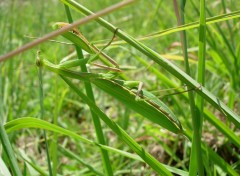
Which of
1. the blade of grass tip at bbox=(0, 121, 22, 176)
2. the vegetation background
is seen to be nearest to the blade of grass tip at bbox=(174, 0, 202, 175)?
the vegetation background

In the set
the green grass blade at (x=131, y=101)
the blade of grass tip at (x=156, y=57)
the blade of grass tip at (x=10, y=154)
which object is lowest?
the blade of grass tip at (x=10, y=154)

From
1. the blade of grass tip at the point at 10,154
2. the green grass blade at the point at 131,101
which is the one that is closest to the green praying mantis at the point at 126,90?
the green grass blade at the point at 131,101

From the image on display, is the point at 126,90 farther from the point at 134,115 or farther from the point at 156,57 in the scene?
the point at 134,115

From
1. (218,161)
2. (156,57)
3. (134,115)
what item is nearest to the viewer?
(156,57)

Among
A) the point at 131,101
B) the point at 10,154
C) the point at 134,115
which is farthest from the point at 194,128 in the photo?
the point at 134,115

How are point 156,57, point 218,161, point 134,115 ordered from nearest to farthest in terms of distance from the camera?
point 156,57 → point 218,161 → point 134,115

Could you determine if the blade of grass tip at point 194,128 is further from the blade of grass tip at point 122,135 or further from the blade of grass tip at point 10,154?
the blade of grass tip at point 10,154

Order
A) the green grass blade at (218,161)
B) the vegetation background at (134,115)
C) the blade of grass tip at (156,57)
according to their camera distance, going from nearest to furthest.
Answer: the blade of grass tip at (156,57), the green grass blade at (218,161), the vegetation background at (134,115)

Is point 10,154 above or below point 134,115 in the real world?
below

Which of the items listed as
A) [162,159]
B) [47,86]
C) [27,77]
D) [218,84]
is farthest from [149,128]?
[27,77]

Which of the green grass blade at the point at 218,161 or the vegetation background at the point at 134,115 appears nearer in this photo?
the green grass blade at the point at 218,161
